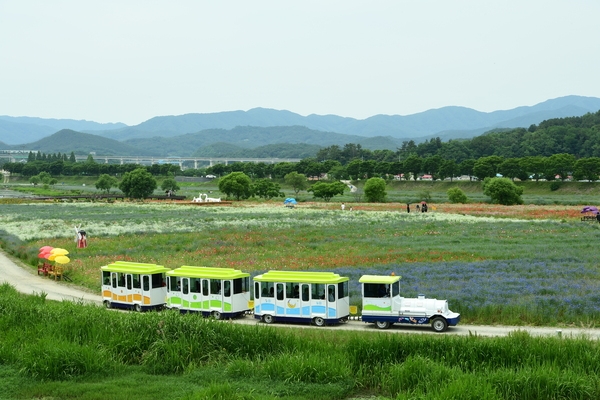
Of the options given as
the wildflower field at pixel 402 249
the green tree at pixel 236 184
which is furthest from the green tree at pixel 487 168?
the wildflower field at pixel 402 249

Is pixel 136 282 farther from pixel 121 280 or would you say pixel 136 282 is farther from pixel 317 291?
pixel 317 291

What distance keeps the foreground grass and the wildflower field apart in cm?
646

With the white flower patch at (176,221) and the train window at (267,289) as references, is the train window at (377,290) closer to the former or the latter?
the train window at (267,289)

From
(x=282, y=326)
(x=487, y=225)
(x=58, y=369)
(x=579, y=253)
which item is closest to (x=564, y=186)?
(x=487, y=225)

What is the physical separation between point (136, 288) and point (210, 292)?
4.14 meters

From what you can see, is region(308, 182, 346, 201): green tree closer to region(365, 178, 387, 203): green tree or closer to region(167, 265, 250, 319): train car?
region(365, 178, 387, 203): green tree

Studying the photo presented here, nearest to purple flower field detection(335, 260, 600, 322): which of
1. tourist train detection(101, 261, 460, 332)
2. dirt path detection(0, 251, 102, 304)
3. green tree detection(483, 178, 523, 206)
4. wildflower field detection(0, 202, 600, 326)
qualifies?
wildflower field detection(0, 202, 600, 326)

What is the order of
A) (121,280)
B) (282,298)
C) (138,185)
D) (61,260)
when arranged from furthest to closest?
1. (138,185)
2. (61,260)
3. (121,280)
4. (282,298)

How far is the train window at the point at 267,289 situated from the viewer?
25.0 m

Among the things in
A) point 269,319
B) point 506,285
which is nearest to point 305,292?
point 269,319

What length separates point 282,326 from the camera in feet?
78.5

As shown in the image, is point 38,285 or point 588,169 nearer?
point 38,285

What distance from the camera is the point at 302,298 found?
24500 mm

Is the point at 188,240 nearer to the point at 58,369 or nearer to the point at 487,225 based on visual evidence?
the point at 487,225
